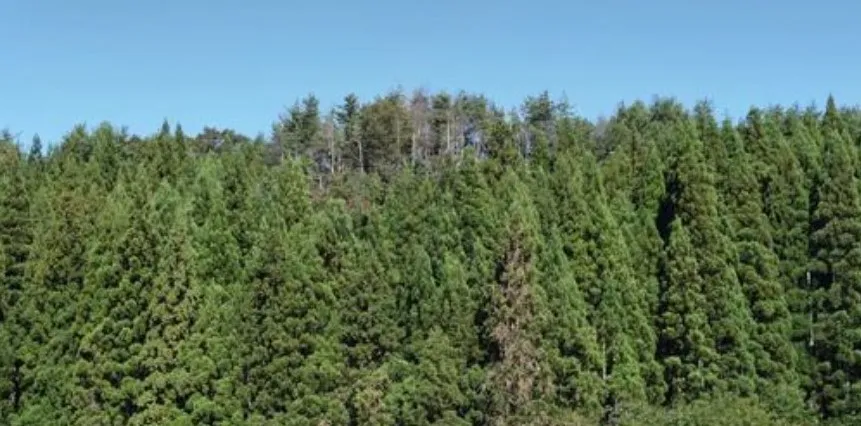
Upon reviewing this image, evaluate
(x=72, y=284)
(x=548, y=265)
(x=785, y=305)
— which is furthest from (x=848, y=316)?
(x=72, y=284)

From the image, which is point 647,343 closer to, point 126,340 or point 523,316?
point 523,316

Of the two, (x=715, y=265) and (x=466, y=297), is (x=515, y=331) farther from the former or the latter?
(x=715, y=265)

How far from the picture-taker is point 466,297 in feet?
112

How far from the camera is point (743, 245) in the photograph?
115 feet

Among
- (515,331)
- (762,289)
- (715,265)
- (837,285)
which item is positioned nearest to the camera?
(515,331)

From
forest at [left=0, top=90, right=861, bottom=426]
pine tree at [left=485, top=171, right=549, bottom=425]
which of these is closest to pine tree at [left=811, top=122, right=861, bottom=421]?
forest at [left=0, top=90, right=861, bottom=426]

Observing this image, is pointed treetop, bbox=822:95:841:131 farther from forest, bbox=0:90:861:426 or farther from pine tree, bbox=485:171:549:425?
pine tree, bbox=485:171:549:425

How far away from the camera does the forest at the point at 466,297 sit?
3250cm

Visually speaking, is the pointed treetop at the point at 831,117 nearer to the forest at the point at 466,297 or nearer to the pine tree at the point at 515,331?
the forest at the point at 466,297

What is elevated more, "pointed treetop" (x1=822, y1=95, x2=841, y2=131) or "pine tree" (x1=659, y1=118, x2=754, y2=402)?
"pointed treetop" (x1=822, y1=95, x2=841, y2=131)

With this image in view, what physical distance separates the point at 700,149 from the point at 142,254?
668 inches

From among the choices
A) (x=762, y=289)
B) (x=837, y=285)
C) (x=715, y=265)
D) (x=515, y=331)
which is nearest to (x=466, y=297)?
(x=515, y=331)

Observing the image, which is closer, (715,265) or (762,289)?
(715,265)

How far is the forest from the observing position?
3250cm
